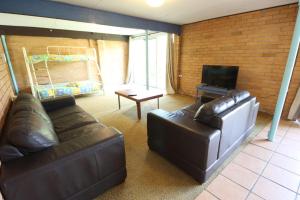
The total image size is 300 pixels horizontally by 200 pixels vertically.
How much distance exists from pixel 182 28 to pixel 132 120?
3225 mm

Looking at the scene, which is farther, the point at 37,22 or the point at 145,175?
the point at 37,22

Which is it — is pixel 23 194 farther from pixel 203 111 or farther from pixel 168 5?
pixel 168 5

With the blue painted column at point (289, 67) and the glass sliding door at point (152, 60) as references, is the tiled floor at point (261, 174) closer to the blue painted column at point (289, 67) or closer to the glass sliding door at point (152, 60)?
the blue painted column at point (289, 67)

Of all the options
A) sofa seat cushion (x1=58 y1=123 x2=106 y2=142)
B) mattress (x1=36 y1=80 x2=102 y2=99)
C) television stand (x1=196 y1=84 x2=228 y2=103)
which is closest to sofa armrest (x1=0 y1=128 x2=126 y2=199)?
sofa seat cushion (x1=58 y1=123 x2=106 y2=142)

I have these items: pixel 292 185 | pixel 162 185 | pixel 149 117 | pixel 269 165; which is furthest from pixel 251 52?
pixel 162 185

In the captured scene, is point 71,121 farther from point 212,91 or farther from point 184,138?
point 212,91

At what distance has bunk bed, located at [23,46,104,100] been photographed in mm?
4125

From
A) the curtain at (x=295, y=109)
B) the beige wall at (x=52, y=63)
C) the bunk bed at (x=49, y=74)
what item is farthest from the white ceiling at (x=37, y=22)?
the curtain at (x=295, y=109)

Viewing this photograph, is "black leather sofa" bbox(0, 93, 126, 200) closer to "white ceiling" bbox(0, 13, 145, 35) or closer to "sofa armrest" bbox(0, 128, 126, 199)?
"sofa armrest" bbox(0, 128, 126, 199)

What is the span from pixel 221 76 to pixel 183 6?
174 cm

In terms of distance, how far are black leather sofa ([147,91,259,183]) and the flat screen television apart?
5.09ft

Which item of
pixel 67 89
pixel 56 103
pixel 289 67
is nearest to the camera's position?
pixel 289 67

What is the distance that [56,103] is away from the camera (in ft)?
8.27

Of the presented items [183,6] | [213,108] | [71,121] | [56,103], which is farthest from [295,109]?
[56,103]
